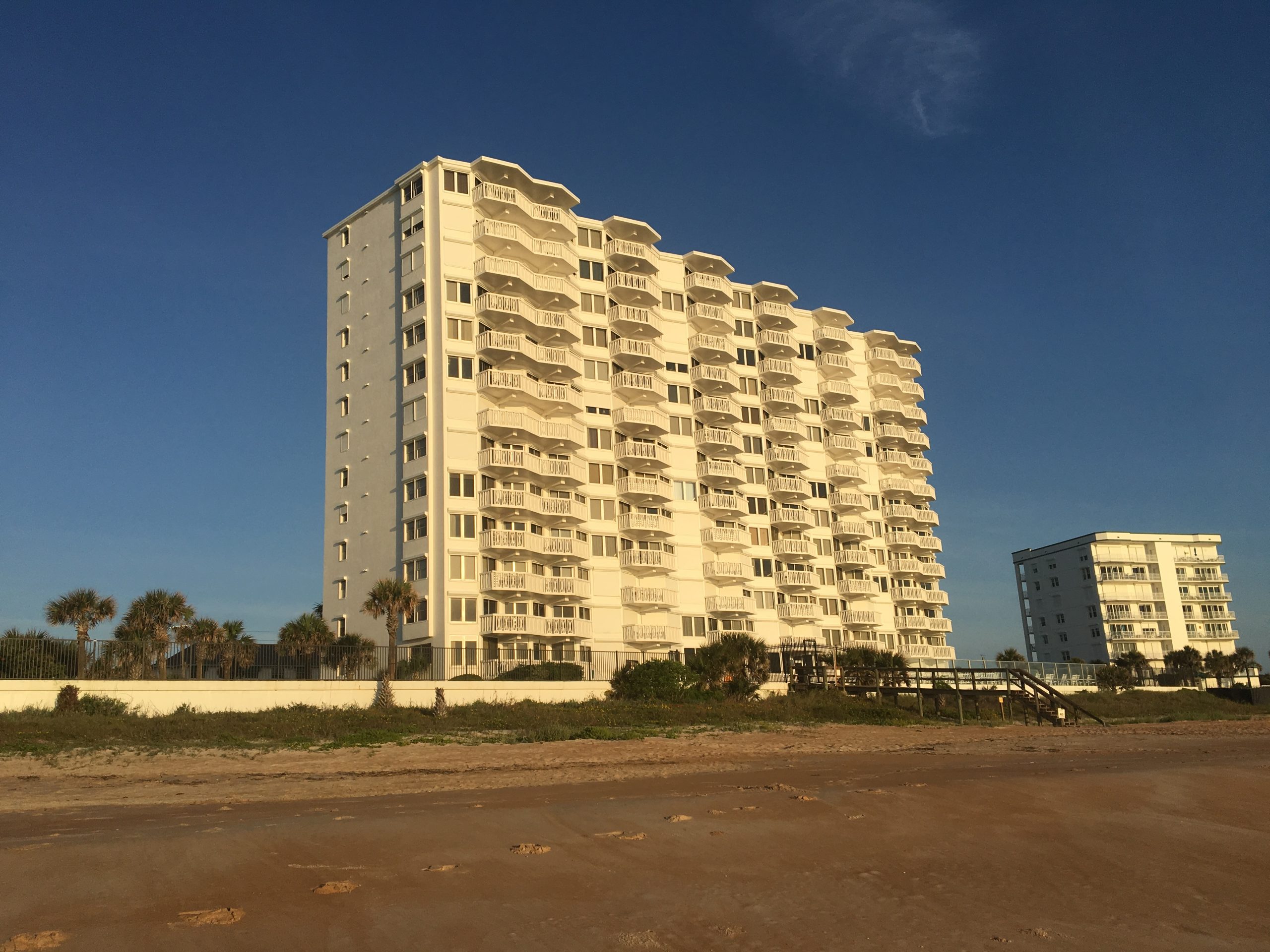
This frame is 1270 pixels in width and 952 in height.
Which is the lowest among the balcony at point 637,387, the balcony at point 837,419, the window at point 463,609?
the window at point 463,609

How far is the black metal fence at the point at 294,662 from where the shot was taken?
37.9 meters

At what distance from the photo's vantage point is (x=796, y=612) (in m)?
81.0

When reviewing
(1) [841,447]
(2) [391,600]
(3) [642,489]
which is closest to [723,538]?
(3) [642,489]

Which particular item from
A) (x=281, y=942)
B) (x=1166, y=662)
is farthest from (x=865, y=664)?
(x=1166, y=662)

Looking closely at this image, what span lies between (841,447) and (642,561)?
29.0 metres

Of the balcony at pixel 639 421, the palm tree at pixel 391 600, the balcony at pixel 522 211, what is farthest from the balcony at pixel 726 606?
the balcony at pixel 522 211

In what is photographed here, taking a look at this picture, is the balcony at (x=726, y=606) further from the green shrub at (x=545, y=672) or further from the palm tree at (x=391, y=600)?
the palm tree at (x=391, y=600)

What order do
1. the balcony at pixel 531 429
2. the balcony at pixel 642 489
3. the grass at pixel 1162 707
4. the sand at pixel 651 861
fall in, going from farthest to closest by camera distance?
the balcony at pixel 642 489 → the balcony at pixel 531 429 → the grass at pixel 1162 707 → the sand at pixel 651 861

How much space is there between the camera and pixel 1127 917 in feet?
34.2

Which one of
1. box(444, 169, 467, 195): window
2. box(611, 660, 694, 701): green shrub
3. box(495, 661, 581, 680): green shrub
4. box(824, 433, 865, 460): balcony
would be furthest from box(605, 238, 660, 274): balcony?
box(611, 660, 694, 701): green shrub

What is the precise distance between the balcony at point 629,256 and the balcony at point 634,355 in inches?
226

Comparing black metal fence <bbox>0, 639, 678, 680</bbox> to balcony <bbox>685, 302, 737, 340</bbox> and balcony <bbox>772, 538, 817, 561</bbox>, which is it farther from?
balcony <bbox>685, 302, 737, 340</bbox>

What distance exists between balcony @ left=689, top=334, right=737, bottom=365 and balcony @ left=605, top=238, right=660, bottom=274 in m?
6.65

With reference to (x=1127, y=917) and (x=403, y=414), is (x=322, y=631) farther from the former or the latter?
(x=1127, y=917)
